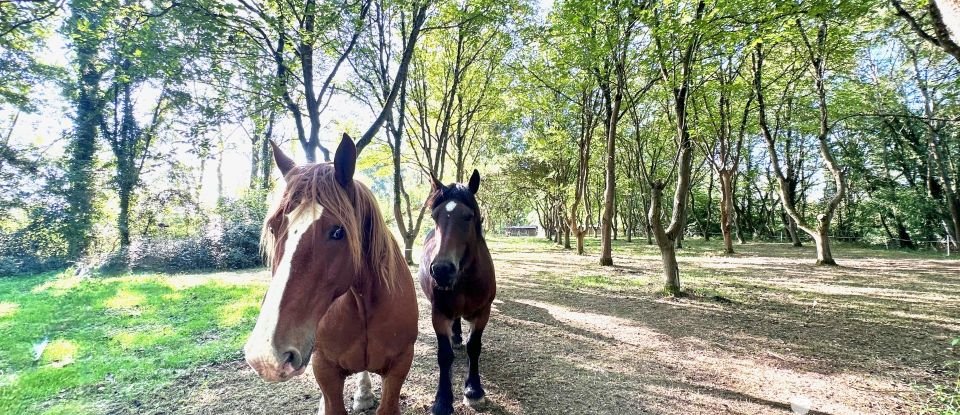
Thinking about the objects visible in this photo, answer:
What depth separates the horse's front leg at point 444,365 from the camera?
3359 millimetres

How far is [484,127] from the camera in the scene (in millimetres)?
21484

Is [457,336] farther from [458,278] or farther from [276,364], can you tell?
[276,364]

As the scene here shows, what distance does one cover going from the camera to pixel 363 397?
11.3ft

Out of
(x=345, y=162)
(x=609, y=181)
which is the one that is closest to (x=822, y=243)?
(x=609, y=181)

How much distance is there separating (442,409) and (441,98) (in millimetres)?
13822

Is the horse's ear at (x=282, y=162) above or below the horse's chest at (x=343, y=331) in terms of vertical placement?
above

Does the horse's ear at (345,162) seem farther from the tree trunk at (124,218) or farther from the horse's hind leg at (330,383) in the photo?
the tree trunk at (124,218)

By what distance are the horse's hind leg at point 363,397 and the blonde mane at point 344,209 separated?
6.12 feet

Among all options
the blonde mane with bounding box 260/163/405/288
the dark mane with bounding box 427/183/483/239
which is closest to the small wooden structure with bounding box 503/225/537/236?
the dark mane with bounding box 427/183/483/239

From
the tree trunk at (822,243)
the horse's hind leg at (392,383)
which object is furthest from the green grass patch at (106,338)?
the tree trunk at (822,243)

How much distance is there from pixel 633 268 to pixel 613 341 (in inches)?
325

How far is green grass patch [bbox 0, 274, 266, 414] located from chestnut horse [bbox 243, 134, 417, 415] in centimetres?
318

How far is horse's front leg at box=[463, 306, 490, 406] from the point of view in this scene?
355 cm

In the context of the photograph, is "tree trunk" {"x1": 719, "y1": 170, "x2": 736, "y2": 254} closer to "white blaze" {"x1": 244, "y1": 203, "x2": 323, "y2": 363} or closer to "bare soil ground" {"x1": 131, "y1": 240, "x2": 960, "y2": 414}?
"bare soil ground" {"x1": 131, "y1": 240, "x2": 960, "y2": 414}
